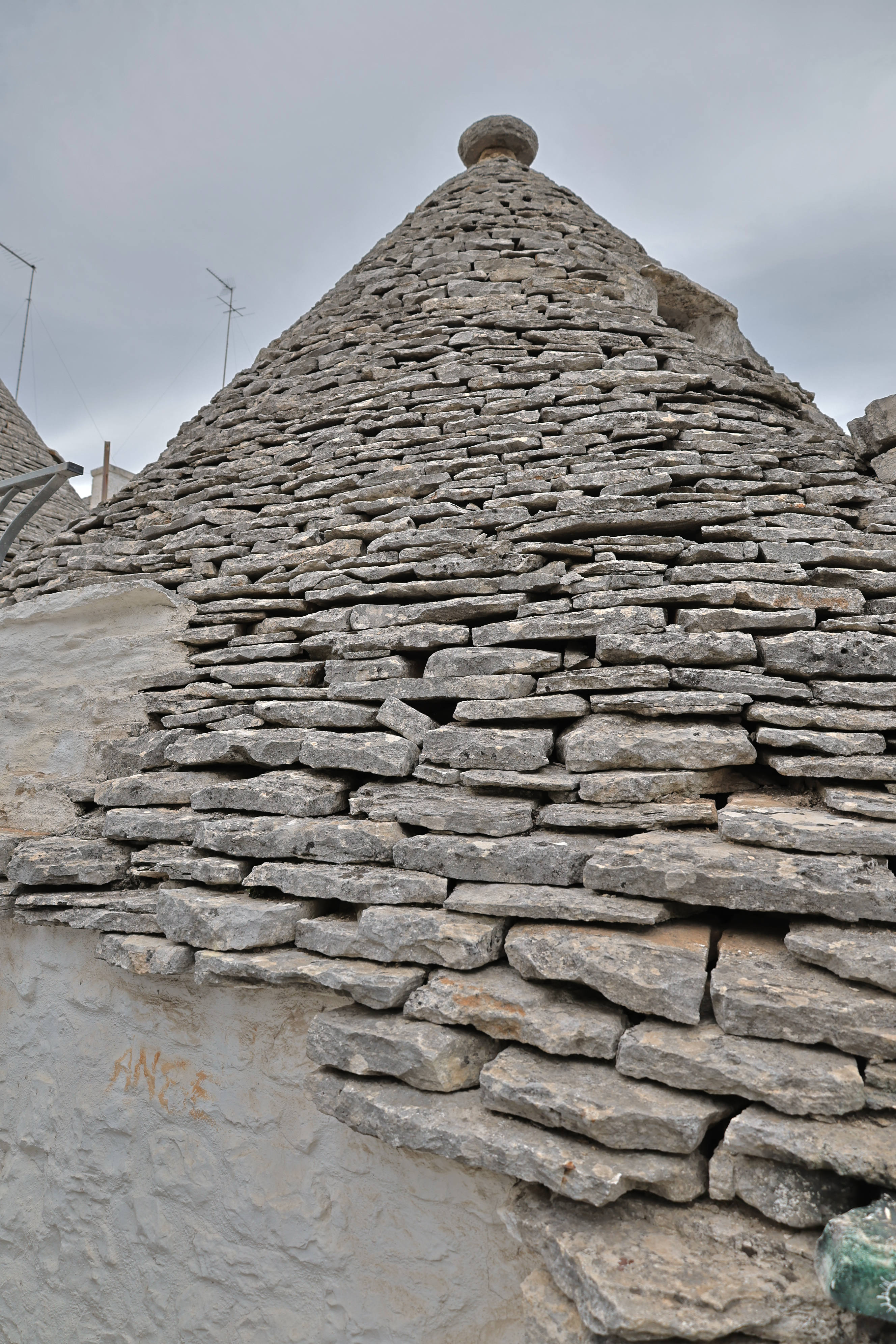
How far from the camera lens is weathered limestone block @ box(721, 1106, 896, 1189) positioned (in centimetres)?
150

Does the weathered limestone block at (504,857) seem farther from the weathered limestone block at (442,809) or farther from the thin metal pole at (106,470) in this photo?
the thin metal pole at (106,470)

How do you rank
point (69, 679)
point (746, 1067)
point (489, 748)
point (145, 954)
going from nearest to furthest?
point (746, 1067)
point (489, 748)
point (145, 954)
point (69, 679)

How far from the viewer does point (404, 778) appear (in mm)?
2527

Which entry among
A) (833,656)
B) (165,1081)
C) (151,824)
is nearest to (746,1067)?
(833,656)

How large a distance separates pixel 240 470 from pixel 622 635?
2521 millimetres

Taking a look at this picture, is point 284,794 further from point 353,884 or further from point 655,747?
point 655,747

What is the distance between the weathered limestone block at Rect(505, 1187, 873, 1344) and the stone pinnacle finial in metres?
6.29

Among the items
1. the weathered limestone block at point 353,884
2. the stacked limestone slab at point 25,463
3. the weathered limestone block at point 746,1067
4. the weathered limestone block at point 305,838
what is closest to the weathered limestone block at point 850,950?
the weathered limestone block at point 746,1067

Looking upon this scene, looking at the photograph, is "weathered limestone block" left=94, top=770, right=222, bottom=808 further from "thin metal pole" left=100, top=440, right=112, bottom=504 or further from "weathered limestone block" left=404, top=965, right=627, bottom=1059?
"thin metal pole" left=100, top=440, right=112, bottom=504

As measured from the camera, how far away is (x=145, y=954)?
8.17ft

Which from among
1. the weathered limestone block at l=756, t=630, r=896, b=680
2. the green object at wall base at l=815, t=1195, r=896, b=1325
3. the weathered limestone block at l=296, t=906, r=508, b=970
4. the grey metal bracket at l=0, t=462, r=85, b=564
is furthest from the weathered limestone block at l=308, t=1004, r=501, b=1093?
the grey metal bracket at l=0, t=462, r=85, b=564

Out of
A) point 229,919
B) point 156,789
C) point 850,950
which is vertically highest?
point 156,789

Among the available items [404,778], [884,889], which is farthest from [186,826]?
[884,889]

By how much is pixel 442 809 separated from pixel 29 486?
429 centimetres
